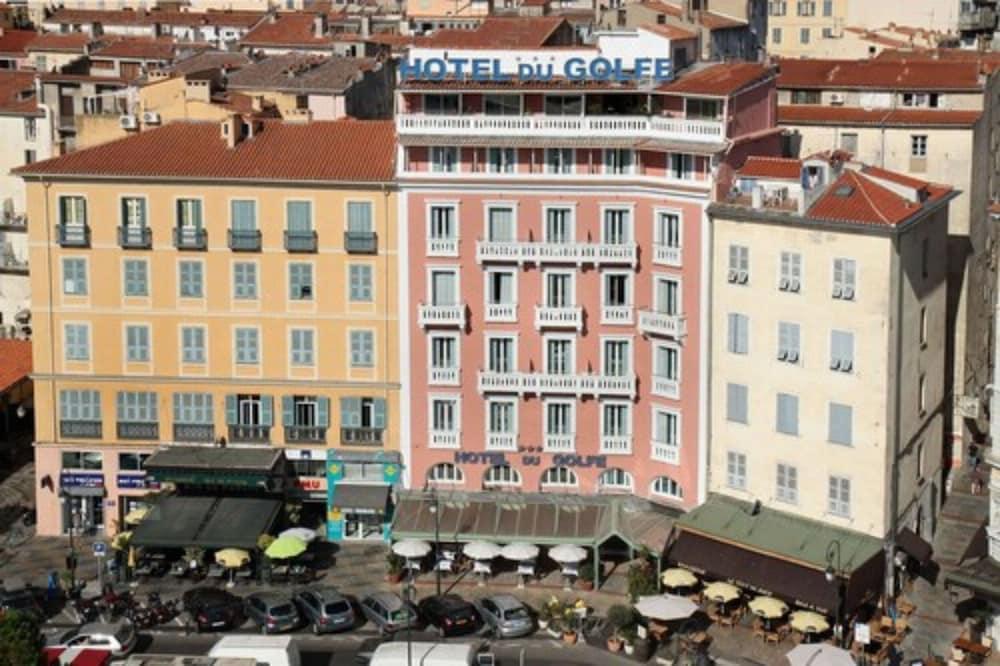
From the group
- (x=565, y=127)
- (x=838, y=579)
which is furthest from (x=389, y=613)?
(x=565, y=127)

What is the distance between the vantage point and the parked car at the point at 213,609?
88750 mm

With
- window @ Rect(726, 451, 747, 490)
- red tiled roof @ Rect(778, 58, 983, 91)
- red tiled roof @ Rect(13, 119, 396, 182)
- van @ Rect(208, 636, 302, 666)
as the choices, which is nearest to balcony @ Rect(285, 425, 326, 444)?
red tiled roof @ Rect(13, 119, 396, 182)

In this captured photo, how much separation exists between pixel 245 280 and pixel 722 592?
30.4m

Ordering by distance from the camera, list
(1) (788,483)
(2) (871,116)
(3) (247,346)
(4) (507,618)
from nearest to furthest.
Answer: (4) (507,618) → (1) (788,483) → (3) (247,346) → (2) (871,116)

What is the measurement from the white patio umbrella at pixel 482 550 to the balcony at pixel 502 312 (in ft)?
38.2

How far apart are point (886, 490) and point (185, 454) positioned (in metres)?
37.2

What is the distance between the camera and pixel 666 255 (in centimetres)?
9275

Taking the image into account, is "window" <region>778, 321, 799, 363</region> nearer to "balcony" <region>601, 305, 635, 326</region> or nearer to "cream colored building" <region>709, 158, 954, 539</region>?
"cream colored building" <region>709, 158, 954, 539</region>

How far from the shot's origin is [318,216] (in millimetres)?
96125

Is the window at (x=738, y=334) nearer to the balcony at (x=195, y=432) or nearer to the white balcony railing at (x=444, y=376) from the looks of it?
the white balcony railing at (x=444, y=376)

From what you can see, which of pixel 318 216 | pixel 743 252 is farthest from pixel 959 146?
pixel 318 216

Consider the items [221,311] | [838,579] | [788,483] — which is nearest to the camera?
[838,579]

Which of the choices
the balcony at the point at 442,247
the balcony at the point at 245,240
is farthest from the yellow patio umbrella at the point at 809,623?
the balcony at the point at 245,240

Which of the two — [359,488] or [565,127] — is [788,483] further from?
[359,488]
